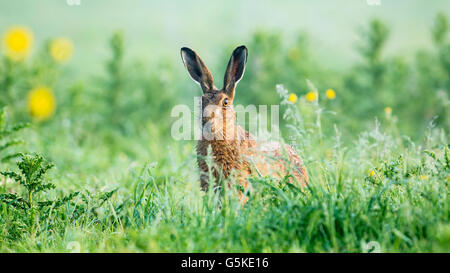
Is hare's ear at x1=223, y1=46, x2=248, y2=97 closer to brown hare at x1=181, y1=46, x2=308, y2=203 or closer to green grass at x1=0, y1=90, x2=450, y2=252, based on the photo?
brown hare at x1=181, y1=46, x2=308, y2=203

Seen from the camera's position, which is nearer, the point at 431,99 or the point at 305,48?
the point at 431,99

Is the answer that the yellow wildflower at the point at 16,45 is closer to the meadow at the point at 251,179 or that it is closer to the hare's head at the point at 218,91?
the meadow at the point at 251,179

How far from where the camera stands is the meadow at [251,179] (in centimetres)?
290

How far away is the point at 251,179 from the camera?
3.37 meters

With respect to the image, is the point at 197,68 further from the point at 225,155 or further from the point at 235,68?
the point at 225,155

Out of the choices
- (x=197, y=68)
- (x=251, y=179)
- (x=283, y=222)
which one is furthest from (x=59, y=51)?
(x=283, y=222)

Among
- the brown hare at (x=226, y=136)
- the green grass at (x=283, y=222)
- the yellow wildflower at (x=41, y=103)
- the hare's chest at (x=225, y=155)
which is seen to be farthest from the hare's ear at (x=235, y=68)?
the yellow wildflower at (x=41, y=103)

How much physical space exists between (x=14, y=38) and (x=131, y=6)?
7809 millimetres

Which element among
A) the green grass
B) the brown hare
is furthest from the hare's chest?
the green grass

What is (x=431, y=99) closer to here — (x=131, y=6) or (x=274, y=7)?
(x=274, y=7)

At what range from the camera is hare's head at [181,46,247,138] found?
4.29m

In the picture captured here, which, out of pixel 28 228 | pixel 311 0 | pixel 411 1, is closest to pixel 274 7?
pixel 311 0

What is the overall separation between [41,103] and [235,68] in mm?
4383

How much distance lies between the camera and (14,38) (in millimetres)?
8164
